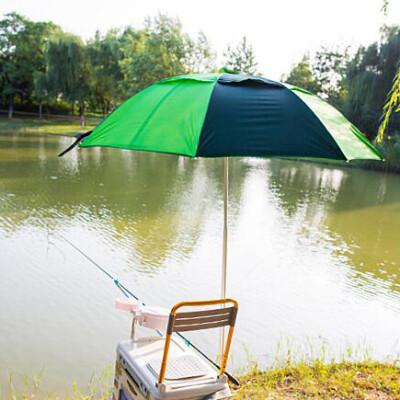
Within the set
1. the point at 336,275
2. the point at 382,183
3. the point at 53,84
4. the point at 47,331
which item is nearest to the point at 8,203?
the point at 47,331

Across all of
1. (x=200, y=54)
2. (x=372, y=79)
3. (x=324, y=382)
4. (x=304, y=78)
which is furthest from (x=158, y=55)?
(x=324, y=382)

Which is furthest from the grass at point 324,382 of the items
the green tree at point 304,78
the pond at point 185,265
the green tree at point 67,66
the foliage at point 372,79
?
the green tree at point 304,78

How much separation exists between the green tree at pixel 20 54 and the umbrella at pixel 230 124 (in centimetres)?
3548

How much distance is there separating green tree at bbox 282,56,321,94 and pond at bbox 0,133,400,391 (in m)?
26.0

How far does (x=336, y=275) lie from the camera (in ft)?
18.7

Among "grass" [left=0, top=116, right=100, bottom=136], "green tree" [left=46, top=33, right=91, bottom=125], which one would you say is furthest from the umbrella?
"green tree" [left=46, top=33, right=91, bottom=125]

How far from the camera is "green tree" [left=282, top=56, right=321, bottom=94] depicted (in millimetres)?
36062

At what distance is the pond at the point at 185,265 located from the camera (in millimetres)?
3711

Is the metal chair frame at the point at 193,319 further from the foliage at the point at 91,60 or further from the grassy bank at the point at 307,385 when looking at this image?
the foliage at the point at 91,60

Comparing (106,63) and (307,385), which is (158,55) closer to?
(106,63)

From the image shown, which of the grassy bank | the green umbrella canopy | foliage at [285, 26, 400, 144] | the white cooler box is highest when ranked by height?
foliage at [285, 26, 400, 144]

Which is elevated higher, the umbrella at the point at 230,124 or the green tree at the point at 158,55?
the green tree at the point at 158,55

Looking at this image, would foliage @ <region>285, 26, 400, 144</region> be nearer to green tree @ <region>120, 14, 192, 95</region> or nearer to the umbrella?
green tree @ <region>120, 14, 192, 95</region>

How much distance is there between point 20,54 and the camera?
35000 mm
